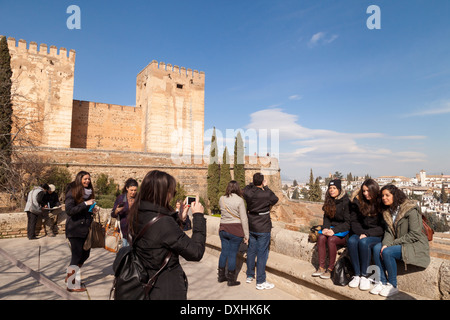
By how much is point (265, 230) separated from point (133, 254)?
231cm

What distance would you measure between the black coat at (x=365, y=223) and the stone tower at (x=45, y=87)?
21.1 meters

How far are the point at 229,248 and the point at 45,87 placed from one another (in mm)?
21637

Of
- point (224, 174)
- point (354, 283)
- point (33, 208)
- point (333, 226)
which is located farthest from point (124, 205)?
point (224, 174)

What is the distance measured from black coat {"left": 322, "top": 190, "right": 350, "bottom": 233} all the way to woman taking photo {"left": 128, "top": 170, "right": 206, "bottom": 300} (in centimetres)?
221

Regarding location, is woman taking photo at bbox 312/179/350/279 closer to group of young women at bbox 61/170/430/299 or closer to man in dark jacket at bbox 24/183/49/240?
group of young women at bbox 61/170/430/299

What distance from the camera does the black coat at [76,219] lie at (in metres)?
3.50

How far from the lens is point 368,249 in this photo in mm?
3072

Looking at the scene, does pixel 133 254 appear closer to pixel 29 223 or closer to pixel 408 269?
pixel 408 269

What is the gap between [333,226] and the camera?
11.9ft

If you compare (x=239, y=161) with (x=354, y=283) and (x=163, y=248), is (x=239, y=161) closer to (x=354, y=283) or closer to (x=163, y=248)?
(x=354, y=283)

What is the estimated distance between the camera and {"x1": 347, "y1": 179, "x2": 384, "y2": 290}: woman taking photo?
10.1 ft

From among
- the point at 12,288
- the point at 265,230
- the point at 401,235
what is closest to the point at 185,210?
the point at 265,230

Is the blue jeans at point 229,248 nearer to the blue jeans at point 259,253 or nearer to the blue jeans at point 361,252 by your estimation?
the blue jeans at point 259,253

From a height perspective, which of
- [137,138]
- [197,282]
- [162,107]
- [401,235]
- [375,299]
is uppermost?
[162,107]
